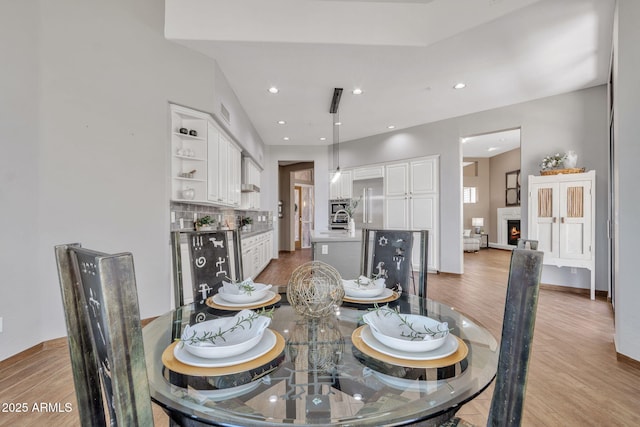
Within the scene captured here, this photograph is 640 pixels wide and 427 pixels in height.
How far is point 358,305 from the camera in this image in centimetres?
150

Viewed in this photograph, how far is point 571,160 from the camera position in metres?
4.07

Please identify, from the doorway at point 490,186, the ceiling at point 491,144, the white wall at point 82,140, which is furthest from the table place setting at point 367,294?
the doorway at point 490,186

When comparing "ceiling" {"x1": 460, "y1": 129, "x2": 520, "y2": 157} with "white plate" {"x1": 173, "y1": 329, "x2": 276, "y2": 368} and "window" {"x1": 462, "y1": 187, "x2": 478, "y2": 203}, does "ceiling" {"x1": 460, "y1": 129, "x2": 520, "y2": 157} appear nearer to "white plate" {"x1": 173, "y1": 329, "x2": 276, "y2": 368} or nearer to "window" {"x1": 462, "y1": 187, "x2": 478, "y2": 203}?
"window" {"x1": 462, "y1": 187, "x2": 478, "y2": 203}

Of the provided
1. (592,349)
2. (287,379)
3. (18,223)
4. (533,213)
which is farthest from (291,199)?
(287,379)

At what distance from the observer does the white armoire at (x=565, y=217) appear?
3883mm

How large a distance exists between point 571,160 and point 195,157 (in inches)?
196

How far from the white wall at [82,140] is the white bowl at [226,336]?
2.27 metres

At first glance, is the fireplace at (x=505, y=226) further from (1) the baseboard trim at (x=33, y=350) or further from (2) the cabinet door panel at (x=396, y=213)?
(1) the baseboard trim at (x=33, y=350)

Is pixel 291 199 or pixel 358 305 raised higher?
pixel 291 199

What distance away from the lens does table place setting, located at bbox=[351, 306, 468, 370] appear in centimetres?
86

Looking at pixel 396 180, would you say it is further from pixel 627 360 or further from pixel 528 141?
pixel 627 360

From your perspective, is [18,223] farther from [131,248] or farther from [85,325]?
[85,325]

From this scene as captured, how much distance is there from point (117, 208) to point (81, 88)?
3.64 ft

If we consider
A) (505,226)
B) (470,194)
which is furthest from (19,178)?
(470,194)
